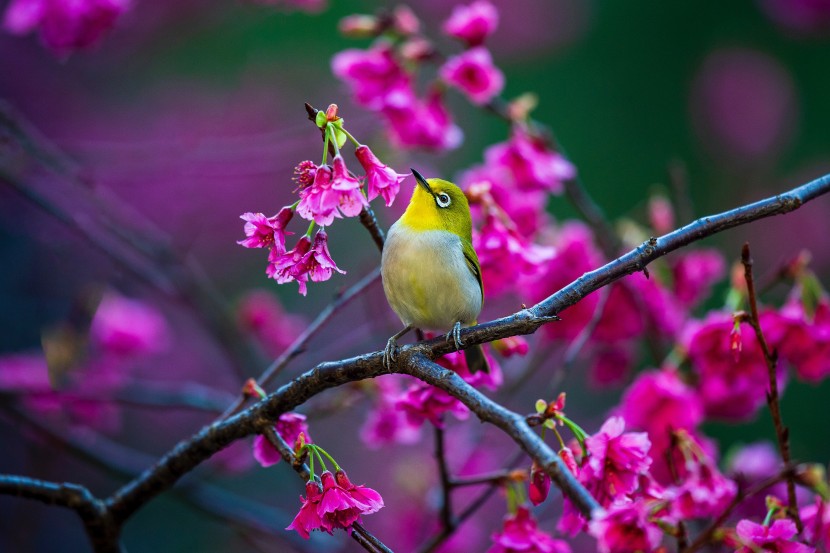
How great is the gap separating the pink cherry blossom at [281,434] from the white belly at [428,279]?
37cm

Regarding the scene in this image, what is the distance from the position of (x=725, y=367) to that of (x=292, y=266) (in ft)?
3.76

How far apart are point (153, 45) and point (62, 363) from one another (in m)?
2.17

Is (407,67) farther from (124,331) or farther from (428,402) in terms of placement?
(124,331)

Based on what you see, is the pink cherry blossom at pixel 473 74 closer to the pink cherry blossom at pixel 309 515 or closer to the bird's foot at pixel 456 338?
the bird's foot at pixel 456 338

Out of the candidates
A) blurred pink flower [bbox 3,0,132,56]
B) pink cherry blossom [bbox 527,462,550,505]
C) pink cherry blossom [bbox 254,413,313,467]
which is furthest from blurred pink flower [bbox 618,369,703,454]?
blurred pink flower [bbox 3,0,132,56]

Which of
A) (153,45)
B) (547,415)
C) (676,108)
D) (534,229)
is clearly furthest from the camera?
(676,108)

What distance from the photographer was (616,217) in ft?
14.9

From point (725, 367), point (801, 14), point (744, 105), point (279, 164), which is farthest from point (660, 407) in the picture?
point (744, 105)

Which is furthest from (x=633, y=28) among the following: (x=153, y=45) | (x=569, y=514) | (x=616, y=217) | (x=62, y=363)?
(x=569, y=514)

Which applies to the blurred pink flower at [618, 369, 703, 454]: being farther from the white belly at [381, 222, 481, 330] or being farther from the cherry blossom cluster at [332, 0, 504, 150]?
the cherry blossom cluster at [332, 0, 504, 150]

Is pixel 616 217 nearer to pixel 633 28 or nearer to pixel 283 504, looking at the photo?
pixel 633 28

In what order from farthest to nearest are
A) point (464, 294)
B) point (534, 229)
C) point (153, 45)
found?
point (153, 45), point (534, 229), point (464, 294)

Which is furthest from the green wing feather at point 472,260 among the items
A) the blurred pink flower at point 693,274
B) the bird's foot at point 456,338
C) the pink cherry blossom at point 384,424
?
the blurred pink flower at point 693,274

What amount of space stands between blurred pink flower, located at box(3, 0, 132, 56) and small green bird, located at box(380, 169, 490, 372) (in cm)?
93
